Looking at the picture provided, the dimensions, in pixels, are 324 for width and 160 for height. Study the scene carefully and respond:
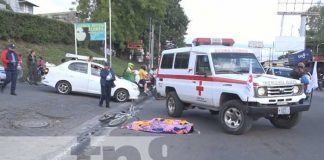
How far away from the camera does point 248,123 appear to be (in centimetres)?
1148

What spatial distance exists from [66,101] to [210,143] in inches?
337

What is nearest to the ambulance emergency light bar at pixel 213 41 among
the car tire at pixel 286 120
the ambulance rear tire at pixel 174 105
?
the ambulance rear tire at pixel 174 105

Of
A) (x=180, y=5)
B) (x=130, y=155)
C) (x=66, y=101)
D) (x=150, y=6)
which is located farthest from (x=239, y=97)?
(x=180, y=5)

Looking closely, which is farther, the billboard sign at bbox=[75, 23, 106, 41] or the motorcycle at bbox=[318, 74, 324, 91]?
the motorcycle at bbox=[318, 74, 324, 91]

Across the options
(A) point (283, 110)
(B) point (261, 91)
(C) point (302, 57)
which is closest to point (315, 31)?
(C) point (302, 57)

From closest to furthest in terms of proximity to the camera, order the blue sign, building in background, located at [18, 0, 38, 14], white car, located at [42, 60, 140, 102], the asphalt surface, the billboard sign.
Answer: the asphalt surface < white car, located at [42, 60, 140, 102] < the billboard sign < the blue sign < building in background, located at [18, 0, 38, 14]

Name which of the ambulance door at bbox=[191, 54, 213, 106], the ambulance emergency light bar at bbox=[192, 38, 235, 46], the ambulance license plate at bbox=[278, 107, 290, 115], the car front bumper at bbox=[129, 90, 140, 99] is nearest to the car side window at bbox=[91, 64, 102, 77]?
the car front bumper at bbox=[129, 90, 140, 99]

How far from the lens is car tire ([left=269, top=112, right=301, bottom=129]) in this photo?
12492mm

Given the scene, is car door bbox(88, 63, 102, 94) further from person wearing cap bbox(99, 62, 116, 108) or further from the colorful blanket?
the colorful blanket

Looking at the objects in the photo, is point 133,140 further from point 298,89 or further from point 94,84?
point 94,84

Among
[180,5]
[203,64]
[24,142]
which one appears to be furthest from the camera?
[180,5]

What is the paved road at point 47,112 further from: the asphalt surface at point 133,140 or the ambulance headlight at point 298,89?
the ambulance headlight at point 298,89

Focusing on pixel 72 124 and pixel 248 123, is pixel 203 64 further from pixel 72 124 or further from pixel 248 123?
pixel 72 124

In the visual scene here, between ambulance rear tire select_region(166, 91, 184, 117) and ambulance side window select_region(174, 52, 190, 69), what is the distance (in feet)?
2.99
